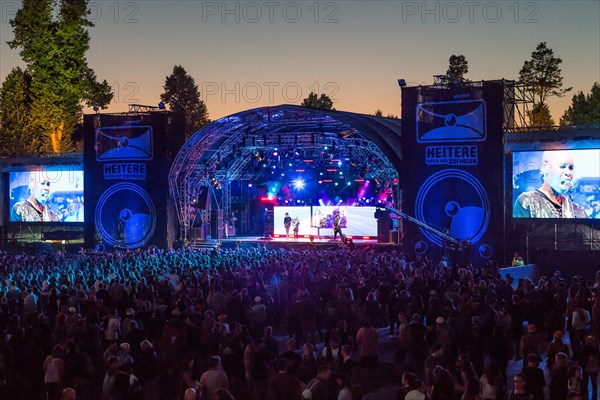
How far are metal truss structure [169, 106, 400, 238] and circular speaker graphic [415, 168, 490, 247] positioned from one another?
3612mm

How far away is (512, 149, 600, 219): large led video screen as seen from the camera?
87.5 ft

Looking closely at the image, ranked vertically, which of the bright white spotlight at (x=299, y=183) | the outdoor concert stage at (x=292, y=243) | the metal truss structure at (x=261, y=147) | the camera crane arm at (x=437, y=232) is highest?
the metal truss structure at (x=261, y=147)

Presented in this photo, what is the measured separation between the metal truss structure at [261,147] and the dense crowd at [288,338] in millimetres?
14145

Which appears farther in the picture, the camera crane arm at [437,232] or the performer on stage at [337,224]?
the performer on stage at [337,224]

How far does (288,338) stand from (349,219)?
25120 millimetres

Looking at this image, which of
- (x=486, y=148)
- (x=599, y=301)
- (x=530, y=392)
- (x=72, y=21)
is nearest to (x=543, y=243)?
(x=486, y=148)

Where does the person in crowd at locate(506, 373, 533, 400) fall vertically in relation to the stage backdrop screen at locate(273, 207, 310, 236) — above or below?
below

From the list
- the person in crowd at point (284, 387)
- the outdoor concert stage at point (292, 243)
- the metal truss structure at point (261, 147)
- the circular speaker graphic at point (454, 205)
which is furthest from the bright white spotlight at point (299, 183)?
the person in crowd at point (284, 387)

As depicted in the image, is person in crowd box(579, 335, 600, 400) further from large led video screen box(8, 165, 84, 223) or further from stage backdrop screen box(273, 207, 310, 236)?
large led video screen box(8, 165, 84, 223)

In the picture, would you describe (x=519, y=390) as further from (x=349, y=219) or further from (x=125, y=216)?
(x=349, y=219)

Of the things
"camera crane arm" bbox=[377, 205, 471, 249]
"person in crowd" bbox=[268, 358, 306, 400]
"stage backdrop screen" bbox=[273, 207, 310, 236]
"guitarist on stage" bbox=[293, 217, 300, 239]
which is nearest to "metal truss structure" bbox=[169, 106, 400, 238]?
"stage backdrop screen" bbox=[273, 207, 310, 236]

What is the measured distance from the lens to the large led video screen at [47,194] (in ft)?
124

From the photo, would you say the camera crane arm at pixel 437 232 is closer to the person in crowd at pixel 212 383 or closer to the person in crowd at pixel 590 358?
the person in crowd at pixel 590 358

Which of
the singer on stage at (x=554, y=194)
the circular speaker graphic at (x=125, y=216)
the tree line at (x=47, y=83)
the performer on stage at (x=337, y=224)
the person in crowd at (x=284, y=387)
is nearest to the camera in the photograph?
the person in crowd at (x=284, y=387)
